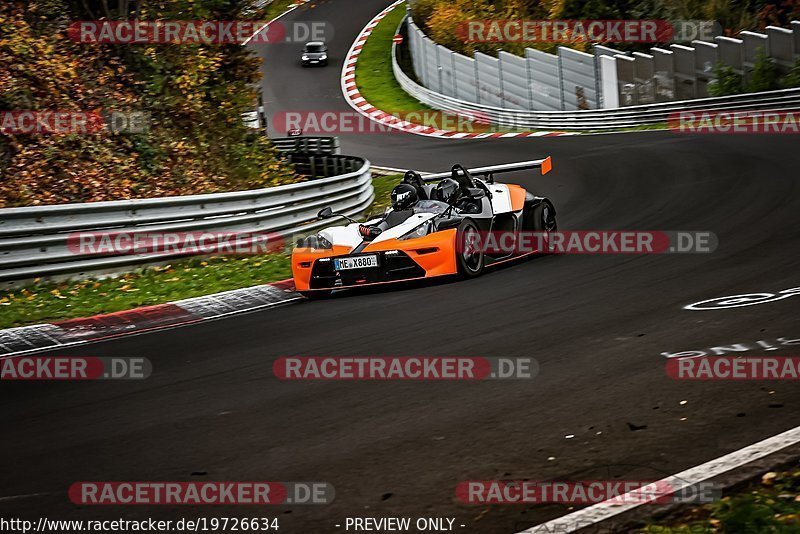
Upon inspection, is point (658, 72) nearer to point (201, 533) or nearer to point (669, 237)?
point (669, 237)

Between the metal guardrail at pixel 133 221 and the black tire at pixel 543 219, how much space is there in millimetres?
3812

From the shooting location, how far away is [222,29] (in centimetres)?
1823

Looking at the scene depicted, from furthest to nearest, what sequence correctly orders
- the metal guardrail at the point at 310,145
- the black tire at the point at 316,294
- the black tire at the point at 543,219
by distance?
the metal guardrail at the point at 310,145
the black tire at the point at 543,219
the black tire at the point at 316,294

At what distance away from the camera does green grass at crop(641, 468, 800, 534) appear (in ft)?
13.6

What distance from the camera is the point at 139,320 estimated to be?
10.1m

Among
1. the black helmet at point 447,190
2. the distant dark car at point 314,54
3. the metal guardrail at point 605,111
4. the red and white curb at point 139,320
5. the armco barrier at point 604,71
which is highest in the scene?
the distant dark car at point 314,54

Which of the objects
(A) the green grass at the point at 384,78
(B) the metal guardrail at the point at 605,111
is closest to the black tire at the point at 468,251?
(B) the metal guardrail at the point at 605,111

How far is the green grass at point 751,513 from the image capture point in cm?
415

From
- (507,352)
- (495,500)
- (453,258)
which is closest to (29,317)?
(453,258)

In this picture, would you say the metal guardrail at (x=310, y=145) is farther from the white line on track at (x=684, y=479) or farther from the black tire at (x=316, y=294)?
the white line on track at (x=684, y=479)

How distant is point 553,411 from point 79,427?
9.58 feet

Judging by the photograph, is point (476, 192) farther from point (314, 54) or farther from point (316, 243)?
point (314, 54)

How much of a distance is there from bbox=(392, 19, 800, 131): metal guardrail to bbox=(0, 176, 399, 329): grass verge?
15910 millimetres

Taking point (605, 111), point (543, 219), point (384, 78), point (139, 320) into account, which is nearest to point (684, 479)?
point (139, 320)
